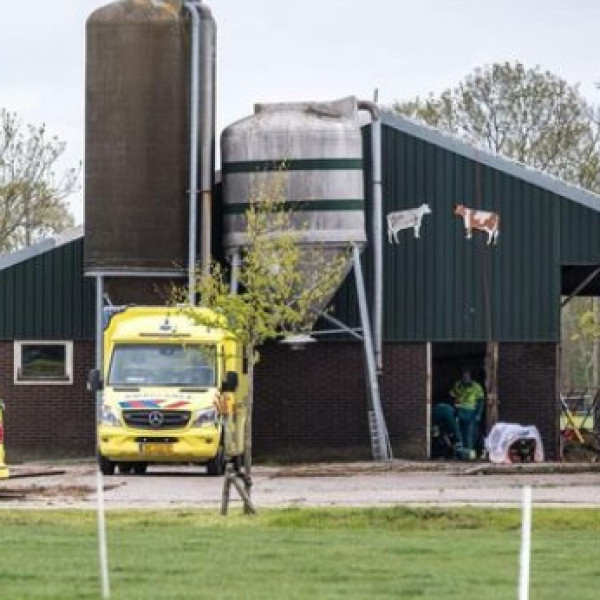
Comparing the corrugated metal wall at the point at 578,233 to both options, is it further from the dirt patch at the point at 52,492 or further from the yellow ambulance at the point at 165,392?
the dirt patch at the point at 52,492

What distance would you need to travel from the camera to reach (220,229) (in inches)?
1709

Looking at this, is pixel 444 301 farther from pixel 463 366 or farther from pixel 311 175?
pixel 311 175

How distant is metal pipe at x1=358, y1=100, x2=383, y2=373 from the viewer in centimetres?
4353

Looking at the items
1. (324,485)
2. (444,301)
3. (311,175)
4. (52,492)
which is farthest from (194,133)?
(52,492)

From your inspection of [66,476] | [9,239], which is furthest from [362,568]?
[9,239]

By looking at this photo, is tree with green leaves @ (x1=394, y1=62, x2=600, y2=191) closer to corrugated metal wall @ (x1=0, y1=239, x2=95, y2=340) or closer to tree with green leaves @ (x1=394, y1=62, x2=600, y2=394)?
tree with green leaves @ (x1=394, y1=62, x2=600, y2=394)

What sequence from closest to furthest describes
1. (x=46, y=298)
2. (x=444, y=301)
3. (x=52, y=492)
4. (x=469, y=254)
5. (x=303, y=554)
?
(x=303, y=554) → (x=52, y=492) → (x=469, y=254) → (x=444, y=301) → (x=46, y=298)

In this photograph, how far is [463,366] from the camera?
47469 millimetres

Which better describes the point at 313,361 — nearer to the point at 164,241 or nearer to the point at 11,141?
the point at 164,241

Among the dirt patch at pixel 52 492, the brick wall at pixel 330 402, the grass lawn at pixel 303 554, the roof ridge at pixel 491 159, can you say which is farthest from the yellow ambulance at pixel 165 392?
the grass lawn at pixel 303 554

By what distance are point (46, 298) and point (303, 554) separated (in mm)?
24935

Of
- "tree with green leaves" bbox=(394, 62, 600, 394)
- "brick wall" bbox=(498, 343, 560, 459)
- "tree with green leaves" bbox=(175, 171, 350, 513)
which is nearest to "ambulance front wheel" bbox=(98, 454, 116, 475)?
"tree with green leaves" bbox=(175, 171, 350, 513)

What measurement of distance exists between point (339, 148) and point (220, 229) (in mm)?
2913

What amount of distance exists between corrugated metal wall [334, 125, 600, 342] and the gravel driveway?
3674mm
